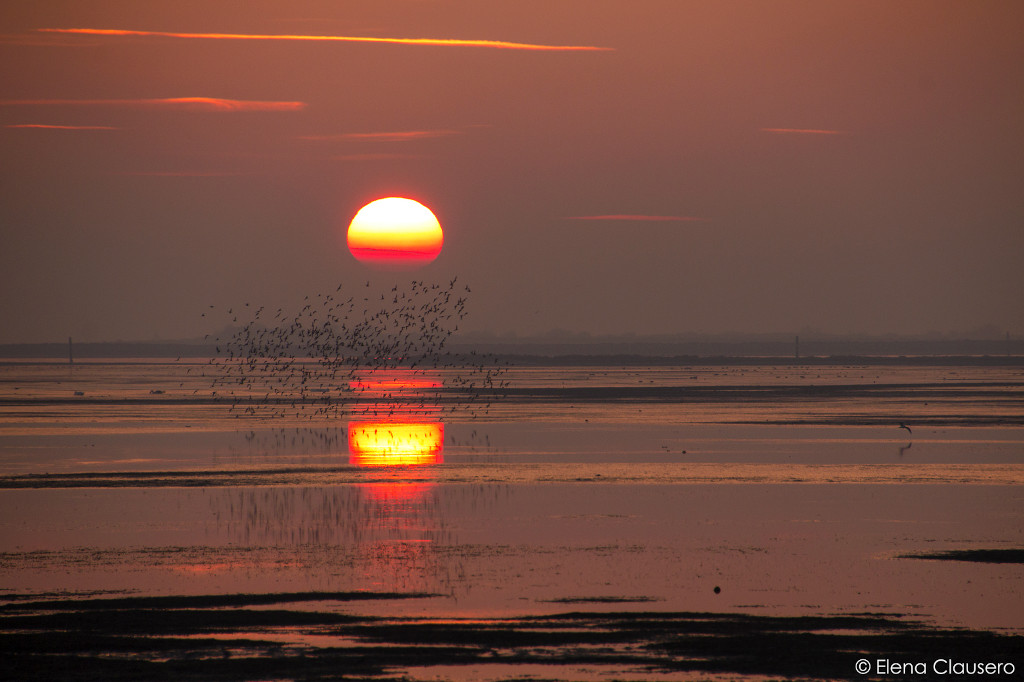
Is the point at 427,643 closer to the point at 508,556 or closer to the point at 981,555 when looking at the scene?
the point at 508,556

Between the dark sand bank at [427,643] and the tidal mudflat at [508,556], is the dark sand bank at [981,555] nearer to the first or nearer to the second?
the tidal mudflat at [508,556]

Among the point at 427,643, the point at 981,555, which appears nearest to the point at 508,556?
the point at 427,643

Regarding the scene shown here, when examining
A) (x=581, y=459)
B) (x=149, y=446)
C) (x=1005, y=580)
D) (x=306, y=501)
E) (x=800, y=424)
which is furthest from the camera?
(x=800, y=424)

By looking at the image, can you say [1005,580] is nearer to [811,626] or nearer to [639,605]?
[811,626]

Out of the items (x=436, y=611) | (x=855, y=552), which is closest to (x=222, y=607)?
(x=436, y=611)

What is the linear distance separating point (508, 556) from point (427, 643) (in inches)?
230

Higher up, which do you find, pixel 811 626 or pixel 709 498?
pixel 709 498

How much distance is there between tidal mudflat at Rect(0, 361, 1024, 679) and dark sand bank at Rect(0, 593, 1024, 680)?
0.05 metres

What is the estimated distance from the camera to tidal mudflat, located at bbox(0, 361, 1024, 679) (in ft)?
47.9

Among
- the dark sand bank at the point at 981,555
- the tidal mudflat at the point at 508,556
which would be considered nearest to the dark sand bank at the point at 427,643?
the tidal mudflat at the point at 508,556

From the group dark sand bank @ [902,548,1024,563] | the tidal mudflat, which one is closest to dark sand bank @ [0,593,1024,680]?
the tidal mudflat

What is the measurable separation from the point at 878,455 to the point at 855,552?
57.0 ft

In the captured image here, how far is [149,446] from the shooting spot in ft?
135

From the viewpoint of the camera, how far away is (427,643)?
14969 millimetres
